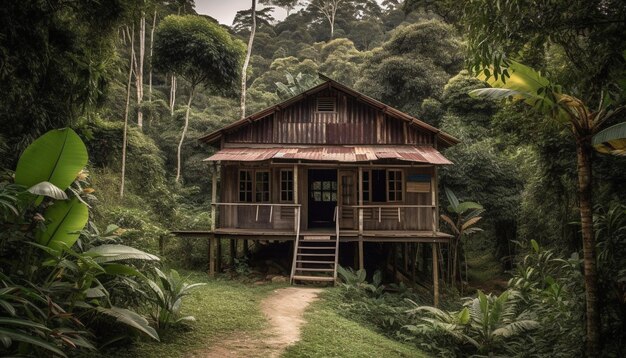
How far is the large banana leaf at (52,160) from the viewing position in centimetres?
428

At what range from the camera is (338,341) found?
21.9 feet

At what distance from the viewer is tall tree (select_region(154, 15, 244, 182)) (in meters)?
18.8

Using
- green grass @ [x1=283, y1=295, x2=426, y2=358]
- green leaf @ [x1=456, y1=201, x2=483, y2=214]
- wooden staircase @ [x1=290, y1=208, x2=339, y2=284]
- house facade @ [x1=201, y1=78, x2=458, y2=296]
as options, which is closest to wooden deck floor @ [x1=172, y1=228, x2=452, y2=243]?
wooden staircase @ [x1=290, y1=208, x2=339, y2=284]

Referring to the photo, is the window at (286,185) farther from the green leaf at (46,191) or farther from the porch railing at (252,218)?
the green leaf at (46,191)

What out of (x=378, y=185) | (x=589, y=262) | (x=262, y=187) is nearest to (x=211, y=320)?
(x=589, y=262)

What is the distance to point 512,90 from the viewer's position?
6.10 metres

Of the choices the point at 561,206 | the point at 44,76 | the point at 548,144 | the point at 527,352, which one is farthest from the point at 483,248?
the point at 44,76

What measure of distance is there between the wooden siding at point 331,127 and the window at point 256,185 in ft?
3.84

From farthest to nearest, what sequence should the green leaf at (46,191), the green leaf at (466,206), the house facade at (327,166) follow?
the green leaf at (466,206) < the house facade at (327,166) < the green leaf at (46,191)

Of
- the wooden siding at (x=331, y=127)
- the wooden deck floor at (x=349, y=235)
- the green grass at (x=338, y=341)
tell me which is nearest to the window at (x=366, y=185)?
the wooden siding at (x=331, y=127)

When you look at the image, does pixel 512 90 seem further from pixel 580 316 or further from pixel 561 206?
pixel 561 206

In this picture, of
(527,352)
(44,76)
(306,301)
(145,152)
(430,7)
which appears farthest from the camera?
(430,7)

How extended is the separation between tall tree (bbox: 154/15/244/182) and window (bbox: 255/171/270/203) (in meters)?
8.14

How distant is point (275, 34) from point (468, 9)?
45.0m
